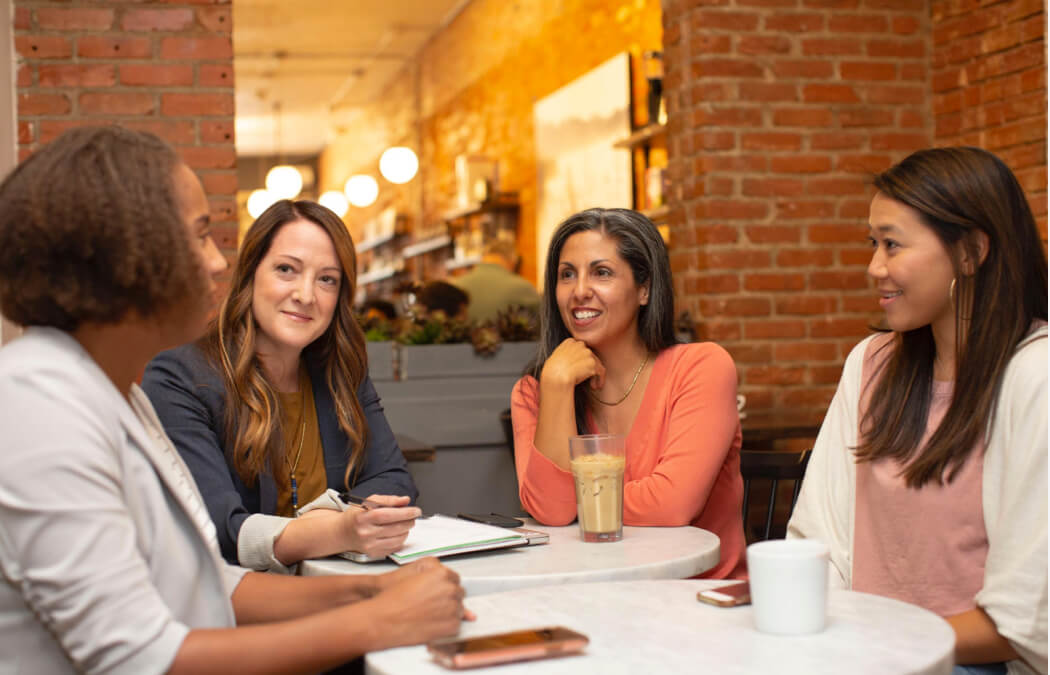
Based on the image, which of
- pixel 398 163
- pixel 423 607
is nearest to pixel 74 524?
pixel 423 607

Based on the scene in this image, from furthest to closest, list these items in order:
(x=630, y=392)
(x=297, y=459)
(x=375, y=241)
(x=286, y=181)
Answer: (x=375, y=241), (x=286, y=181), (x=630, y=392), (x=297, y=459)

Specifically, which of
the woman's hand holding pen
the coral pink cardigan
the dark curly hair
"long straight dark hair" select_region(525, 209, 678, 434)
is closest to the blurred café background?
"long straight dark hair" select_region(525, 209, 678, 434)

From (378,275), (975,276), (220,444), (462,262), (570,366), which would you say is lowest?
(220,444)

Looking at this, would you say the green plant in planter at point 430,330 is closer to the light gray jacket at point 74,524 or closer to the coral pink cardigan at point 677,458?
the coral pink cardigan at point 677,458

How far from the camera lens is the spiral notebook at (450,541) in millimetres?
1591

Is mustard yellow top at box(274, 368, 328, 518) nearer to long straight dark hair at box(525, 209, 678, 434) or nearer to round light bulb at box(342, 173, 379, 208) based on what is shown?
long straight dark hair at box(525, 209, 678, 434)

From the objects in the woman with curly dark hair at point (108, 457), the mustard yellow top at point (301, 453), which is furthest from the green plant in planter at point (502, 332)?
the woman with curly dark hair at point (108, 457)

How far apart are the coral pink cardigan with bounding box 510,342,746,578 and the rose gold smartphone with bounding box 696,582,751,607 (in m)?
0.60

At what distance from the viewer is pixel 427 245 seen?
990 cm

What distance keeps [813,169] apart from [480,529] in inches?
112

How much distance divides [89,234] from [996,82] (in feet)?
12.1

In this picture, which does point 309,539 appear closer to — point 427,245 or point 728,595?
point 728,595

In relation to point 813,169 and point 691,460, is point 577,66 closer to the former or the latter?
point 813,169

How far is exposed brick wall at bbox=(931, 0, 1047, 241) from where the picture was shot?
12.3 ft
